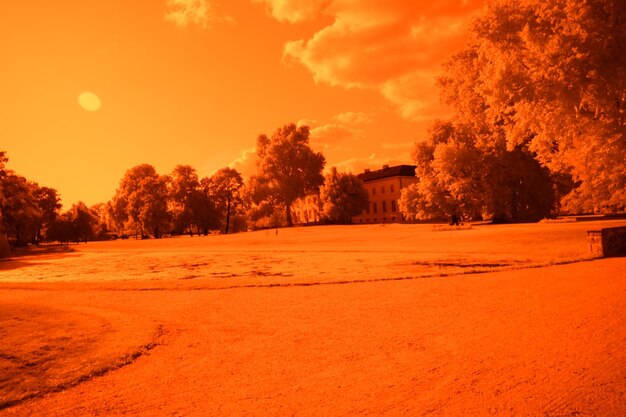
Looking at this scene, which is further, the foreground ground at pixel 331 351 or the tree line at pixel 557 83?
the tree line at pixel 557 83

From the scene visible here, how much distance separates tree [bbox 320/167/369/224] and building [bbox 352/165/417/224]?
15226 mm

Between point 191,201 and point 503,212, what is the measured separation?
179 feet

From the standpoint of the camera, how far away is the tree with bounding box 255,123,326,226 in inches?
2960

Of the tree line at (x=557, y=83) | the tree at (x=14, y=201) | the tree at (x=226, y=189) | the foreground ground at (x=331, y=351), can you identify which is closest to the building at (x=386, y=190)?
the tree at (x=226, y=189)

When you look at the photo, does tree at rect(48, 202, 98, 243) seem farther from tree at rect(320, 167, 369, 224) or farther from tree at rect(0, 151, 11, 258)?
tree at rect(320, 167, 369, 224)

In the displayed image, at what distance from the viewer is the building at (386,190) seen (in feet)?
314

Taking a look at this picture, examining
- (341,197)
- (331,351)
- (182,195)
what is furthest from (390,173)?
(331,351)

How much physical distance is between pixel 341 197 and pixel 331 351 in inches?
2836

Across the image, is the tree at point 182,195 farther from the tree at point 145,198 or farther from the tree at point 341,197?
the tree at point 341,197

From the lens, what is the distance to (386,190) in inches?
3880

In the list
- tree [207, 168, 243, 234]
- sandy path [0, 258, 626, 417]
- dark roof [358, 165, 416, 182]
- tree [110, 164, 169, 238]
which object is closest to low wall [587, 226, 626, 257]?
sandy path [0, 258, 626, 417]

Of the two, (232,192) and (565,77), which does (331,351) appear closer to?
(565,77)

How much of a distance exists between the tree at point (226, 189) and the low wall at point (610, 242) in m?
70.5

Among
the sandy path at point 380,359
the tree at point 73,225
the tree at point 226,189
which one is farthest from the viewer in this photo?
the tree at point 73,225
